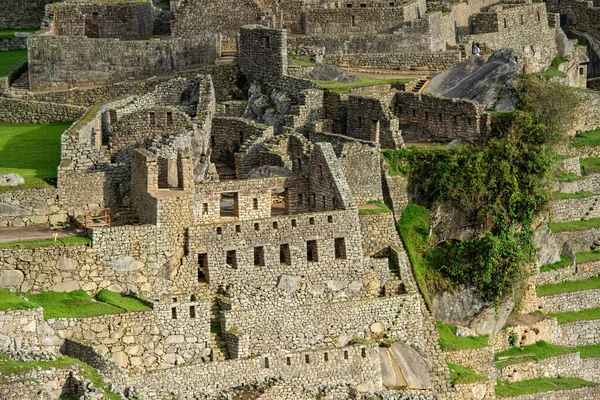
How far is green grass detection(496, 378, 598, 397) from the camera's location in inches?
3730

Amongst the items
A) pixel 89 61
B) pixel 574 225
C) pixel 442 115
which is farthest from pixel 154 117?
pixel 574 225

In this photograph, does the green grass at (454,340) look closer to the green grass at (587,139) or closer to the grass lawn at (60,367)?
the green grass at (587,139)

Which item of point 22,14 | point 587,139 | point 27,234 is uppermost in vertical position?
point 22,14

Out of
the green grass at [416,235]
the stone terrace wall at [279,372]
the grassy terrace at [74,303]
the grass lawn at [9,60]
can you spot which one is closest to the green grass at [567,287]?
the green grass at [416,235]

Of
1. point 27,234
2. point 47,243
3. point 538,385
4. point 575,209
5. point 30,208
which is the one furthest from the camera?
point 575,209

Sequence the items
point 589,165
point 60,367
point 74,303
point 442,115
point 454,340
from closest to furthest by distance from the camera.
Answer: point 60,367 < point 74,303 < point 454,340 < point 442,115 < point 589,165

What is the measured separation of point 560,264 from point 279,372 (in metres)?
16.4

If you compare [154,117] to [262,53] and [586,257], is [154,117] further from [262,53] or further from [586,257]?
[586,257]

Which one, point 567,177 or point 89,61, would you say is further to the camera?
point 567,177

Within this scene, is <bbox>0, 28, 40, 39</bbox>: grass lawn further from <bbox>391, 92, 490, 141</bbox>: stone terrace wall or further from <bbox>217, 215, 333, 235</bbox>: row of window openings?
<bbox>217, 215, 333, 235</bbox>: row of window openings

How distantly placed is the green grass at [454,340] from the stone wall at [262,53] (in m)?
11.6

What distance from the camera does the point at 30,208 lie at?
89.8 meters

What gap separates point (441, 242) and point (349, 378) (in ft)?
27.1

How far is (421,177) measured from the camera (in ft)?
312
